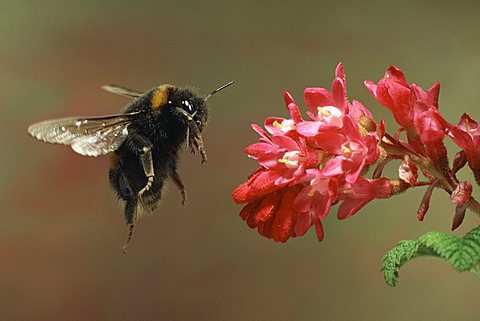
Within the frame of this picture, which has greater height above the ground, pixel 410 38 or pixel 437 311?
pixel 410 38

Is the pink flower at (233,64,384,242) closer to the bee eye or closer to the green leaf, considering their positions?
the green leaf

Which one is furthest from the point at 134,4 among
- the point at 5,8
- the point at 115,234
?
the point at 115,234

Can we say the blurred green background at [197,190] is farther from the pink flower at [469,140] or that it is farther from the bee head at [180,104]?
the pink flower at [469,140]

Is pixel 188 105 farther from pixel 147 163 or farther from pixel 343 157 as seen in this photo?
pixel 343 157

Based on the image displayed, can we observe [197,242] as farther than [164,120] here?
Yes

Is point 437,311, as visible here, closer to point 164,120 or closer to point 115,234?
point 115,234
